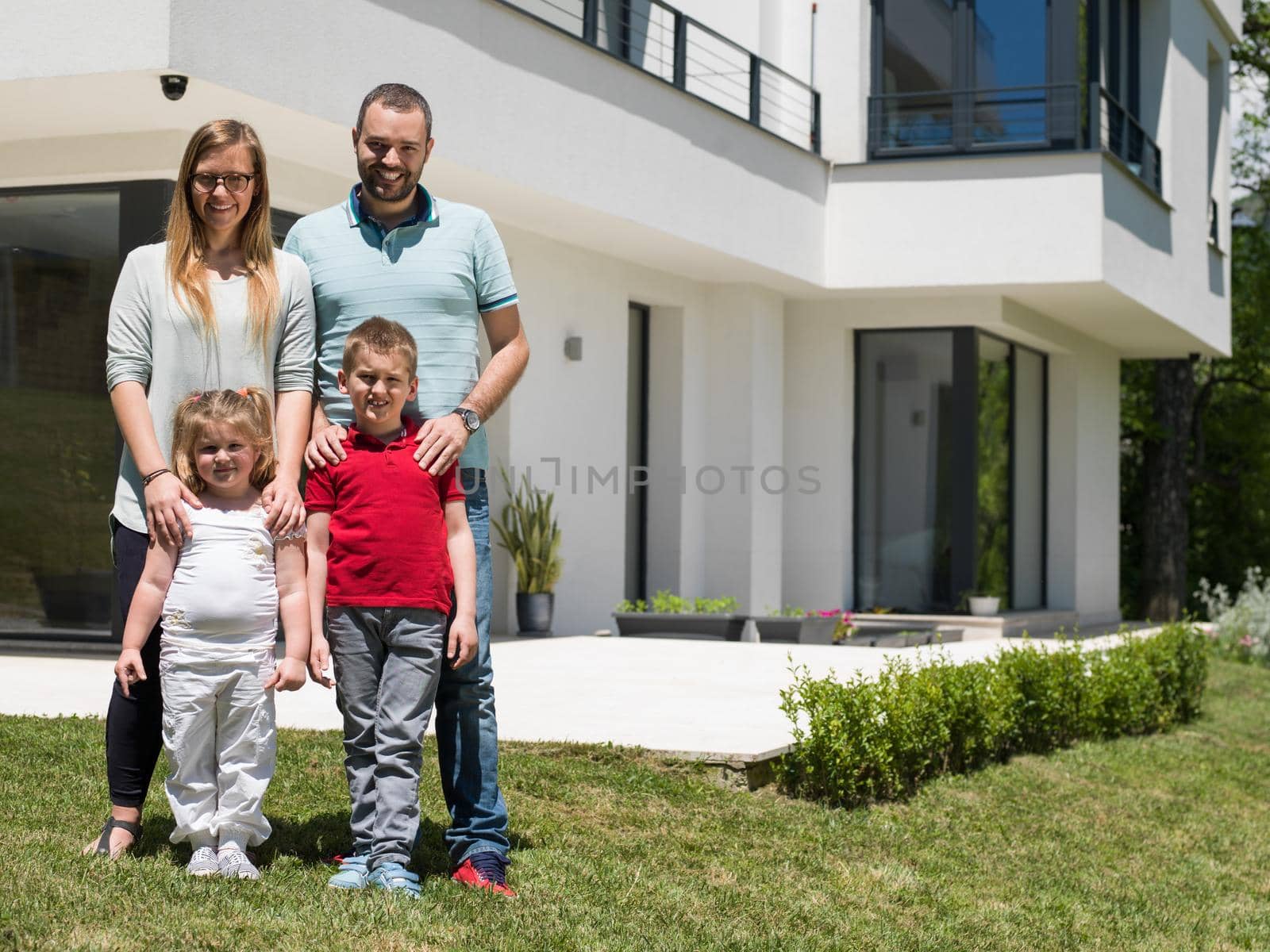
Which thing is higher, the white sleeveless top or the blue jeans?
the white sleeveless top

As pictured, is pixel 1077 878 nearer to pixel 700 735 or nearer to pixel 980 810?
pixel 980 810

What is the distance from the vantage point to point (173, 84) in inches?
298

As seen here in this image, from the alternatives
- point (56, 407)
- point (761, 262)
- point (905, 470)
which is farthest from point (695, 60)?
point (56, 407)

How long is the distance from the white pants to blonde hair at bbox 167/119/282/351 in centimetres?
85

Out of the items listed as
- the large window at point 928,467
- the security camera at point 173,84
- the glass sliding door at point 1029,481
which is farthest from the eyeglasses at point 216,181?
the glass sliding door at point 1029,481

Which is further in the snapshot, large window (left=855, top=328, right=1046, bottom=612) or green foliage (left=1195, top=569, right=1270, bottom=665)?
green foliage (left=1195, top=569, right=1270, bottom=665)

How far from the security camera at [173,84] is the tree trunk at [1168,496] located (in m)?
17.9

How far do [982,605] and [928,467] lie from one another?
4.73 ft

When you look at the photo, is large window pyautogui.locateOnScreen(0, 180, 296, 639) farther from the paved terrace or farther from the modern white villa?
the paved terrace

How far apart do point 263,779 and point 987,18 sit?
12.3m

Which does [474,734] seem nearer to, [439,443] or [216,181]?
[439,443]

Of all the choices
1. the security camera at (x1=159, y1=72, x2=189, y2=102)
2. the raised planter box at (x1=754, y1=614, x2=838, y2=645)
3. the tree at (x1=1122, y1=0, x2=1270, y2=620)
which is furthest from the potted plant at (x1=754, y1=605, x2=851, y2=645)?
the tree at (x1=1122, y1=0, x2=1270, y2=620)

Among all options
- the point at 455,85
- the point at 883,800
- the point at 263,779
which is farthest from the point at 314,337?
the point at 455,85

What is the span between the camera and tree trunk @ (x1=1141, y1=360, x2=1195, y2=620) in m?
22.5
